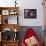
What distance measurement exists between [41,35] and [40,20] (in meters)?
0.53

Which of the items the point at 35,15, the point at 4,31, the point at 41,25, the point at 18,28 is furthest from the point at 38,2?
the point at 4,31

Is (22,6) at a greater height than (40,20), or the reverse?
(22,6)

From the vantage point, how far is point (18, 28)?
540 centimetres

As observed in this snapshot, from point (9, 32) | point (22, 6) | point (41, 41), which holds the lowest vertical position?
point (41, 41)

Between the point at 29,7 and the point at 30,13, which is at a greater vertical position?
the point at 29,7

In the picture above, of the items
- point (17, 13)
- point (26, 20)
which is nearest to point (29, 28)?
point (26, 20)

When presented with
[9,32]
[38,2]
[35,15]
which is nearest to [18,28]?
[9,32]

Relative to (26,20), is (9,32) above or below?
below

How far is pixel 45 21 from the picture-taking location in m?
5.25

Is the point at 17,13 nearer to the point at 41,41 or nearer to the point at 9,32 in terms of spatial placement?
the point at 9,32

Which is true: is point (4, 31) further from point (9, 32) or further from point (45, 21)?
point (45, 21)

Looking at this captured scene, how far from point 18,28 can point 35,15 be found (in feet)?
2.49

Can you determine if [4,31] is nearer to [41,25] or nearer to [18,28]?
[18,28]

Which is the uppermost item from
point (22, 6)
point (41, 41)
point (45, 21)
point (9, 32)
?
point (22, 6)
